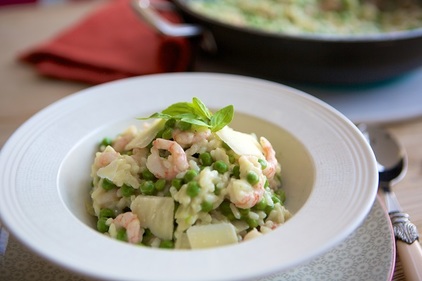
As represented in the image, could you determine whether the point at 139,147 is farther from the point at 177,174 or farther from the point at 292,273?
the point at 292,273

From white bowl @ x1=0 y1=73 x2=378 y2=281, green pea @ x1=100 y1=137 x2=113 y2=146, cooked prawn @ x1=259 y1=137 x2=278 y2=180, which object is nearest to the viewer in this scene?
white bowl @ x1=0 y1=73 x2=378 y2=281

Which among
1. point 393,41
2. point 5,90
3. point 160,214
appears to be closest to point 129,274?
point 160,214

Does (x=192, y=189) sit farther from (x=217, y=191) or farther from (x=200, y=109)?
(x=200, y=109)

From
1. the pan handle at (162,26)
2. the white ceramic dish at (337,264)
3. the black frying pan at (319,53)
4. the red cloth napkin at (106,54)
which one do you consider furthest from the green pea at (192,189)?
the red cloth napkin at (106,54)

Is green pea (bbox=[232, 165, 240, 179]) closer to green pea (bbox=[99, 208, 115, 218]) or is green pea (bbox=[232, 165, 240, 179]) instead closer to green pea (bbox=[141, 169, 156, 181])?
green pea (bbox=[141, 169, 156, 181])

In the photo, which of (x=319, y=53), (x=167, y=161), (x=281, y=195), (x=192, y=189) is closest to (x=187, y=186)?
(x=192, y=189)

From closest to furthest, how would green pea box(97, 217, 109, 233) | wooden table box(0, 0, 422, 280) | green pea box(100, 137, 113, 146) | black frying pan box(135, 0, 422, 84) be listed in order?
green pea box(97, 217, 109, 233), green pea box(100, 137, 113, 146), wooden table box(0, 0, 422, 280), black frying pan box(135, 0, 422, 84)

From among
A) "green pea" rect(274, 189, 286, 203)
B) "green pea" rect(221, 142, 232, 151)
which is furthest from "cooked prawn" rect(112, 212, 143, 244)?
"green pea" rect(274, 189, 286, 203)
